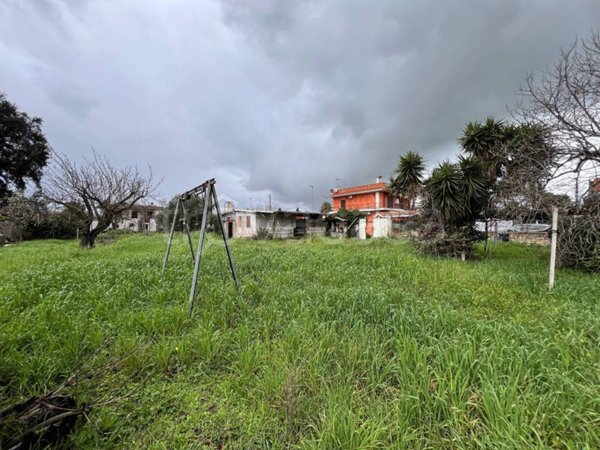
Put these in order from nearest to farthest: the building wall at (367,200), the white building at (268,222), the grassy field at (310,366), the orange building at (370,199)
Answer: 1. the grassy field at (310,366)
2. the white building at (268,222)
3. the orange building at (370,199)
4. the building wall at (367,200)

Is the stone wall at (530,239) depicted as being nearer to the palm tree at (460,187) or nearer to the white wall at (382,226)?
the palm tree at (460,187)

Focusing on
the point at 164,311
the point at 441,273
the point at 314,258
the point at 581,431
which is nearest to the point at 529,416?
Result: the point at 581,431

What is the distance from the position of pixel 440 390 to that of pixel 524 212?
241 inches

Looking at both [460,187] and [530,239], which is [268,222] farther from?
[530,239]

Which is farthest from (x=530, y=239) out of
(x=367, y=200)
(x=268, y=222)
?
(x=367, y=200)

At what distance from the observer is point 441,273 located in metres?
5.41

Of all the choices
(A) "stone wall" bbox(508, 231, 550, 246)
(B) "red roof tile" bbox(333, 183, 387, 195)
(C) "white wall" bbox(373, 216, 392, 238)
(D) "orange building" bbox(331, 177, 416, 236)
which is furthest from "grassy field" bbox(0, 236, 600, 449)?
(B) "red roof tile" bbox(333, 183, 387, 195)

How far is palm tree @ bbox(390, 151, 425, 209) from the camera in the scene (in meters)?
9.79

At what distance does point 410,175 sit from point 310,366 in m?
9.39

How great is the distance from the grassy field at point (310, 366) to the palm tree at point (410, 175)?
6530mm

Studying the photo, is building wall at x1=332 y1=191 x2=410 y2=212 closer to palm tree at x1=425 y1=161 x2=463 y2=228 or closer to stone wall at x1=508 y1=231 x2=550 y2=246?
stone wall at x1=508 y1=231 x2=550 y2=246

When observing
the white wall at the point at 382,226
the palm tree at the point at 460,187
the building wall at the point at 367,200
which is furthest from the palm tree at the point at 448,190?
the building wall at the point at 367,200

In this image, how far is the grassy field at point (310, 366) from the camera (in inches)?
62.6

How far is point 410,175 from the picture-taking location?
989cm
